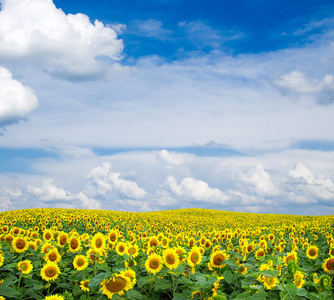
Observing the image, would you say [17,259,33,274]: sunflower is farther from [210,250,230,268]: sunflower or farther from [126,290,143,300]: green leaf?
[210,250,230,268]: sunflower

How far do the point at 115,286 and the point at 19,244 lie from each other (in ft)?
10.5

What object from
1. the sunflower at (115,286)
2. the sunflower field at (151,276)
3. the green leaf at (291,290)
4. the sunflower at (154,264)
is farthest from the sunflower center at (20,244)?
the green leaf at (291,290)

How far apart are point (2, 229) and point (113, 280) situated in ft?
32.5

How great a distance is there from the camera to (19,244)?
21.3 ft

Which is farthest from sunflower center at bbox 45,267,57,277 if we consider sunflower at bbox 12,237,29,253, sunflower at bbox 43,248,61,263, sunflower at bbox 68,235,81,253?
sunflower at bbox 12,237,29,253

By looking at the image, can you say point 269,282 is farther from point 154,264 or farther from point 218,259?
point 154,264

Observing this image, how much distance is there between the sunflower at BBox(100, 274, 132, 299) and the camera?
14.0ft

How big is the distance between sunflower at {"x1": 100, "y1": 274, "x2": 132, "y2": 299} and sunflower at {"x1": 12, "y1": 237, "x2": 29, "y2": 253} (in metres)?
3.00

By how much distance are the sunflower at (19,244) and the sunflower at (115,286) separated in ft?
9.86

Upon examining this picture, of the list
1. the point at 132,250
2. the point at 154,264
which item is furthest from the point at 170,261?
the point at 132,250

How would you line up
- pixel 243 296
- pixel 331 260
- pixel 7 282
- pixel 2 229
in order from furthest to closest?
pixel 2 229 → pixel 331 260 → pixel 7 282 → pixel 243 296

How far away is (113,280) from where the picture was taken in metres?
4.30

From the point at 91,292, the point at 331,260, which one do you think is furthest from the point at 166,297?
the point at 331,260

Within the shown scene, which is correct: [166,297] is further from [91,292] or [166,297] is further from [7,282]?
[7,282]
